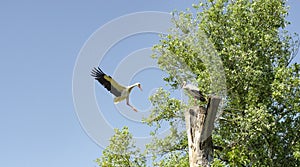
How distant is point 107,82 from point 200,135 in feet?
11.1

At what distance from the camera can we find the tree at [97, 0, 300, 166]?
19422mm

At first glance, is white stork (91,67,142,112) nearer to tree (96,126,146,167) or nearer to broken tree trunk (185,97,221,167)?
broken tree trunk (185,97,221,167)

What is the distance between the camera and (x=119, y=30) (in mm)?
14109

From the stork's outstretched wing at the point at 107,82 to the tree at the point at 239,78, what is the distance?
288 inches

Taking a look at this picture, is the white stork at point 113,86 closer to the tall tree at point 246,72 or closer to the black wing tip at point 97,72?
the black wing tip at point 97,72

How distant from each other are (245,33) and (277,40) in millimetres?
1741

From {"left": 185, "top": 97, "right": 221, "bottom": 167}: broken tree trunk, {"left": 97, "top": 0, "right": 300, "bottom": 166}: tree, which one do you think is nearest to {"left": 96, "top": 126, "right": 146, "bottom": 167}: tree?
{"left": 97, "top": 0, "right": 300, "bottom": 166}: tree

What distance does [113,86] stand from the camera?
11781mm

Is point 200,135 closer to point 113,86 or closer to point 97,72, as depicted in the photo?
point 113,86

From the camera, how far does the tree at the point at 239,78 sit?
63.7ft

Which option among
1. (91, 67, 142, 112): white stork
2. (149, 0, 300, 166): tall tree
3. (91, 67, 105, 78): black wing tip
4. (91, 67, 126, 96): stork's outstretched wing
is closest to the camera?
(91, 67, 142, 112): white stork

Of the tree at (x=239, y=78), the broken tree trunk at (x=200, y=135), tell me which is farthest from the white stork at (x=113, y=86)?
the tree at (x=239, y=78)

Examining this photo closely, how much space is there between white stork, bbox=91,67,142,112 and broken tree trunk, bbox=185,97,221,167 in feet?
7.86

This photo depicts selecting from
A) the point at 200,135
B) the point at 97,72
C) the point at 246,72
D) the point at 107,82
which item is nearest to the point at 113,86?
the point at 107,82
